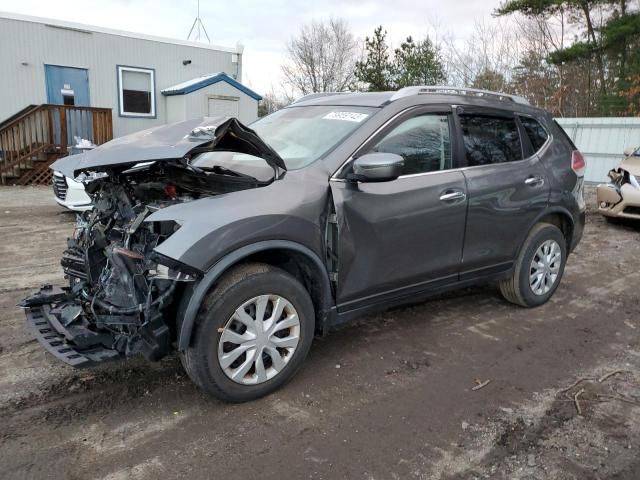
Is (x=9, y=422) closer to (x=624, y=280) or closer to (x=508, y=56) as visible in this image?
(x=624, y=280)

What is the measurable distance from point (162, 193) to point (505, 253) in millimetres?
2805

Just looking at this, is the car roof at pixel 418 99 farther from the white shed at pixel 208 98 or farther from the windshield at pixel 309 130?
the white shed at pixel 208 98

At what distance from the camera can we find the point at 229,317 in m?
2.80

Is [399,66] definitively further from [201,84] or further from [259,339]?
[259,339]

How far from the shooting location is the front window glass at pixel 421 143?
11.6ft

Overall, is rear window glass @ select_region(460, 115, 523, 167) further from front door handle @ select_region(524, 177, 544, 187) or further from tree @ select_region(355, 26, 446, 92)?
tree @ select_region(355, 26, 446, 92)

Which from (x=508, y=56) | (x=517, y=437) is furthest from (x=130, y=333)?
(x=508, y=56)

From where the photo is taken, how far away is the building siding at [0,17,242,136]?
13.2 meters

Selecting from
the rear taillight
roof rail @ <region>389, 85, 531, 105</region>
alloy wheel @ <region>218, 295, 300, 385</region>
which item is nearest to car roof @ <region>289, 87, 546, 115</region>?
roof rail @ <region>389, 85, 531, 105</region>

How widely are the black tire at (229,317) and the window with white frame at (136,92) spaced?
46.2ft

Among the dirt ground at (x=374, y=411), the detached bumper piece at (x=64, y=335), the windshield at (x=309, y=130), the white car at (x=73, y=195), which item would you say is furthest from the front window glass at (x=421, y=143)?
the white car at (x=73, y=195)

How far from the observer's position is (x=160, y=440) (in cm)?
266

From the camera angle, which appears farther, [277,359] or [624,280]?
[624,280]

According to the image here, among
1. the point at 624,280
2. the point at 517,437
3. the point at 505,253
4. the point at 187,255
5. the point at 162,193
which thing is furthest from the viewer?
the point at 624,280
